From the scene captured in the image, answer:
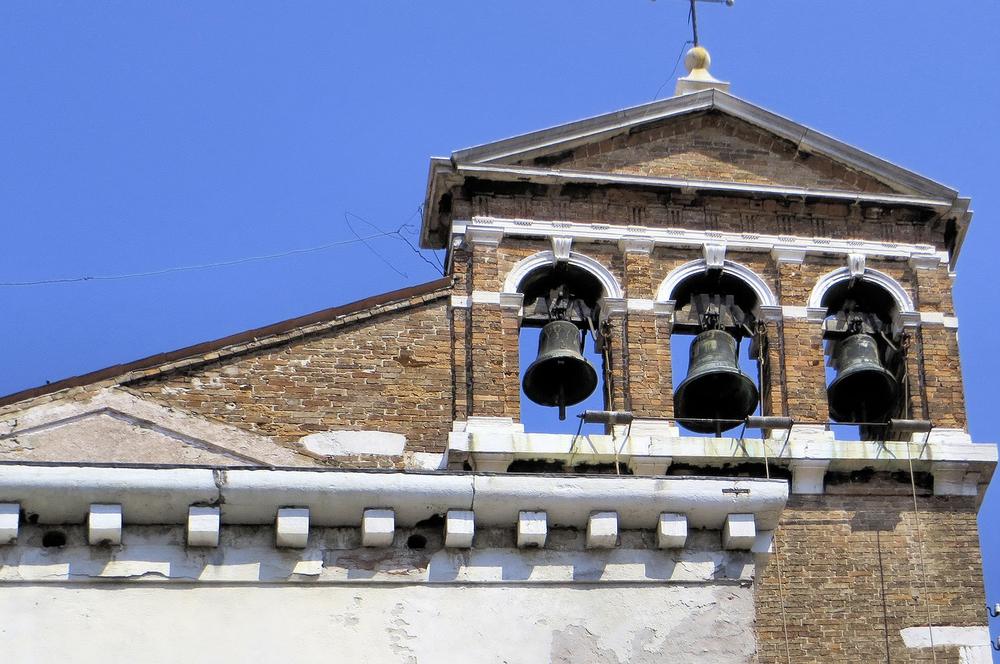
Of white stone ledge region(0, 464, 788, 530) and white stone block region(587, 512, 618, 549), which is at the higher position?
white stone ledge region(0, 464, 788, 530)

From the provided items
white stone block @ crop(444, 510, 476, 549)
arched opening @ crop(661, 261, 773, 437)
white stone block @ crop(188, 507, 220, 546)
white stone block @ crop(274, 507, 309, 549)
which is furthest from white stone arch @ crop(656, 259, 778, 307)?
white stone block @ crop(188, 507, 220, 546)

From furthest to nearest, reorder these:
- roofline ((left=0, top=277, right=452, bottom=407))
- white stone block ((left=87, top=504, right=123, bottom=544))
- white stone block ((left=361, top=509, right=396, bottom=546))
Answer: roofline ((left=0, top=277, right=452, bottom=407)) → white stone block ((left=361, top=509, right=396, bottom=546)) → white stone block ((left=87, top=504, right=123, bottom=544))

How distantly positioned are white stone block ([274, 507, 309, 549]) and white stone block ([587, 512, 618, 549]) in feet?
6.35

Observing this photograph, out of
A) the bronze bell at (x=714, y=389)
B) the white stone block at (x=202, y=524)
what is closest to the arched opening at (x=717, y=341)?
the bronze bell at (x=714, y=389)

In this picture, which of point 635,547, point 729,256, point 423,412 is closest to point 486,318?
point 423,412

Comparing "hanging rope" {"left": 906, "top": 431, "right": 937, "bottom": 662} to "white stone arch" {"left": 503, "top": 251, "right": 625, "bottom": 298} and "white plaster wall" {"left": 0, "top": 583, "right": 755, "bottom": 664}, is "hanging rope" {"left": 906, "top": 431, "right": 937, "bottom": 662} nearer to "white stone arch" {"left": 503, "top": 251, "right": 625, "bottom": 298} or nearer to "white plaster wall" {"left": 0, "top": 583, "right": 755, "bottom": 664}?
"white stone arch" {"left": 503, "top": 251, "right": 625, "bottom": 298}

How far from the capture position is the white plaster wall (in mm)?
15203

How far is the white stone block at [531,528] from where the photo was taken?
52.1 ft

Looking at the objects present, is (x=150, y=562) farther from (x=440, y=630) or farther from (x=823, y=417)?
(x=823, y=417)

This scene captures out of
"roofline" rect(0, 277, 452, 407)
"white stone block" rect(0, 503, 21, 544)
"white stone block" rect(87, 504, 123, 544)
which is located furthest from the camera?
"roofline" rect(0, 277, 452, 407)

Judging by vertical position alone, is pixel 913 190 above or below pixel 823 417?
above

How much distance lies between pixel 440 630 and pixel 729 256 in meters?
8.90

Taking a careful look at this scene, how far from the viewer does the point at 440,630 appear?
15672 mm

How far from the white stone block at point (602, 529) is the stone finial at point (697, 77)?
376 inches
